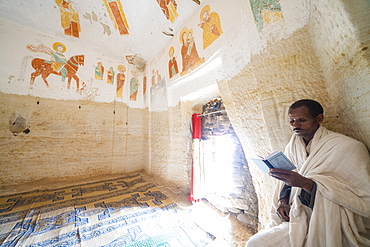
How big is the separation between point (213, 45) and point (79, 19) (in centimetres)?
391

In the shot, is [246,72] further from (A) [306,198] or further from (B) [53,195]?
(B) [53,195]

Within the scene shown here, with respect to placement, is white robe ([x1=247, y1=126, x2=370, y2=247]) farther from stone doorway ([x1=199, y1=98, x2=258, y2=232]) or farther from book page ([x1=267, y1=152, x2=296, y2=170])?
stone doorway ([x1=199, y1=98, x2=258, y2=232])

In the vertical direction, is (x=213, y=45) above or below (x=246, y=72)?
above

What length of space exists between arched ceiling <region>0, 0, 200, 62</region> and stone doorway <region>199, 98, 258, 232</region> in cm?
240

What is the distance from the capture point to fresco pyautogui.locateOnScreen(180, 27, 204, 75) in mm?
2824

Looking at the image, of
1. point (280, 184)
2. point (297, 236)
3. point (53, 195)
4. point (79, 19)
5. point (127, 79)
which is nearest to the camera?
point (297, 236)

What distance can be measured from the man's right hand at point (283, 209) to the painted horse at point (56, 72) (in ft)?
17.8

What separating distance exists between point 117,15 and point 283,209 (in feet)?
16.7

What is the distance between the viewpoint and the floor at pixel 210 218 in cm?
189

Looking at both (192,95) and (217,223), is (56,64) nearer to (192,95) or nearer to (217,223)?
(192,95)

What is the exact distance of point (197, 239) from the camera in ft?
6.09

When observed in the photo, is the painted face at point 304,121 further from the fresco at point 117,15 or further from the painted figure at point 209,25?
the fresco at point 117,15

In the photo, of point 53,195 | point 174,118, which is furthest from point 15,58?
point 174,118

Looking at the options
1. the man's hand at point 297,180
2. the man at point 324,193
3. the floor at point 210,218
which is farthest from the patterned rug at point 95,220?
the man's hand at point 297,180
